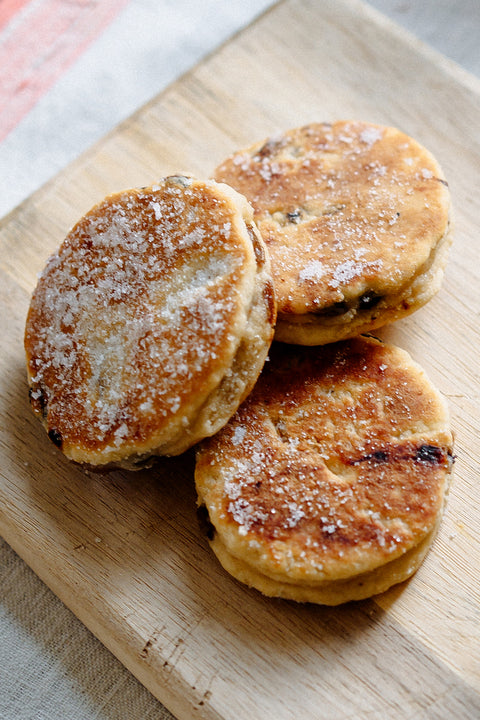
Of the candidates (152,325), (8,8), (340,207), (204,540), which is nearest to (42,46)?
(8,8)

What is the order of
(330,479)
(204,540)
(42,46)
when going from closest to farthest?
(330,479) → (204,540) → (42,46)

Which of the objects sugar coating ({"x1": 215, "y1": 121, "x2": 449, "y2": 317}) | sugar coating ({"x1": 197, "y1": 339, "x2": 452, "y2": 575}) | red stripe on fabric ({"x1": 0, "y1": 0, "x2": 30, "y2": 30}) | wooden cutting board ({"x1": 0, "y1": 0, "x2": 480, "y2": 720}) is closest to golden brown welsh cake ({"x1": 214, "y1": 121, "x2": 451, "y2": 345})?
sugar coating ({"x1": 215, "y1": 121, "x2": 449, "y2": 317})

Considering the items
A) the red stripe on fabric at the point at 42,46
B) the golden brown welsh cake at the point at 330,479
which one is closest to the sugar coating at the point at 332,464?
the golden brown welsh cake at the point at 330,479

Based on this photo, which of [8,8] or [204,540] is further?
[8,8]

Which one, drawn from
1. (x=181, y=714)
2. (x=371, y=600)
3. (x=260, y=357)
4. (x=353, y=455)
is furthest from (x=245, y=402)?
(x=181, y=714)

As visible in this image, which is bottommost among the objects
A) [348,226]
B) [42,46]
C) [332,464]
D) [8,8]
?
[332,464]

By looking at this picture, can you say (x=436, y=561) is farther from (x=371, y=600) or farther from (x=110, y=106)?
(x=110, y=106)

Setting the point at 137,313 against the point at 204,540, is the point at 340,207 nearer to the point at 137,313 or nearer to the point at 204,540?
the point at 137,313

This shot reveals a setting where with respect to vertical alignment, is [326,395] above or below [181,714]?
above
